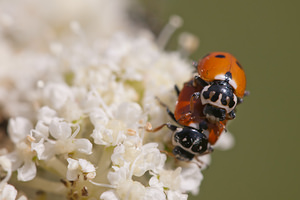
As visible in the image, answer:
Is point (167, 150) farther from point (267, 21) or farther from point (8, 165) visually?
point (267, 21)

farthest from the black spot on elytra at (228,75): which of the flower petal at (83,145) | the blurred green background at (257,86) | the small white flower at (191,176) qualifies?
the blurred green background at (257,86)

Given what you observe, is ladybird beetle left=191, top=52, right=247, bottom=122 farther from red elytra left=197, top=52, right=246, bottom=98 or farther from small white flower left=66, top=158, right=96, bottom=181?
small white flower left=66, top=158, right=96, bottom=181

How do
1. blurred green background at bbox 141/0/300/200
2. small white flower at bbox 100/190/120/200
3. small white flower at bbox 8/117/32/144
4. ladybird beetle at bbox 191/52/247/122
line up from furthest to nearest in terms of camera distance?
blurred green background at bbox 141/0/300/200 → small white flower at bbox 8/117/32/144 → ladybird beetle at bbox 191/52/247/122 → small white flower at bbox 100/190/120/200

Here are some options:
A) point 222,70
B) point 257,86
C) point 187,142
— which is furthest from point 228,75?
point 257,86

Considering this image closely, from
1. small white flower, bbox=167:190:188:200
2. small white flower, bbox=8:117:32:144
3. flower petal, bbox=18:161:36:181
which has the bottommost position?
flower petal, bbox=18:161:36:181

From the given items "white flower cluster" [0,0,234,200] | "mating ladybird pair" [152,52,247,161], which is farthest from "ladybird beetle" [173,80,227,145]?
"white flower cluster" [0,0,234,200]
